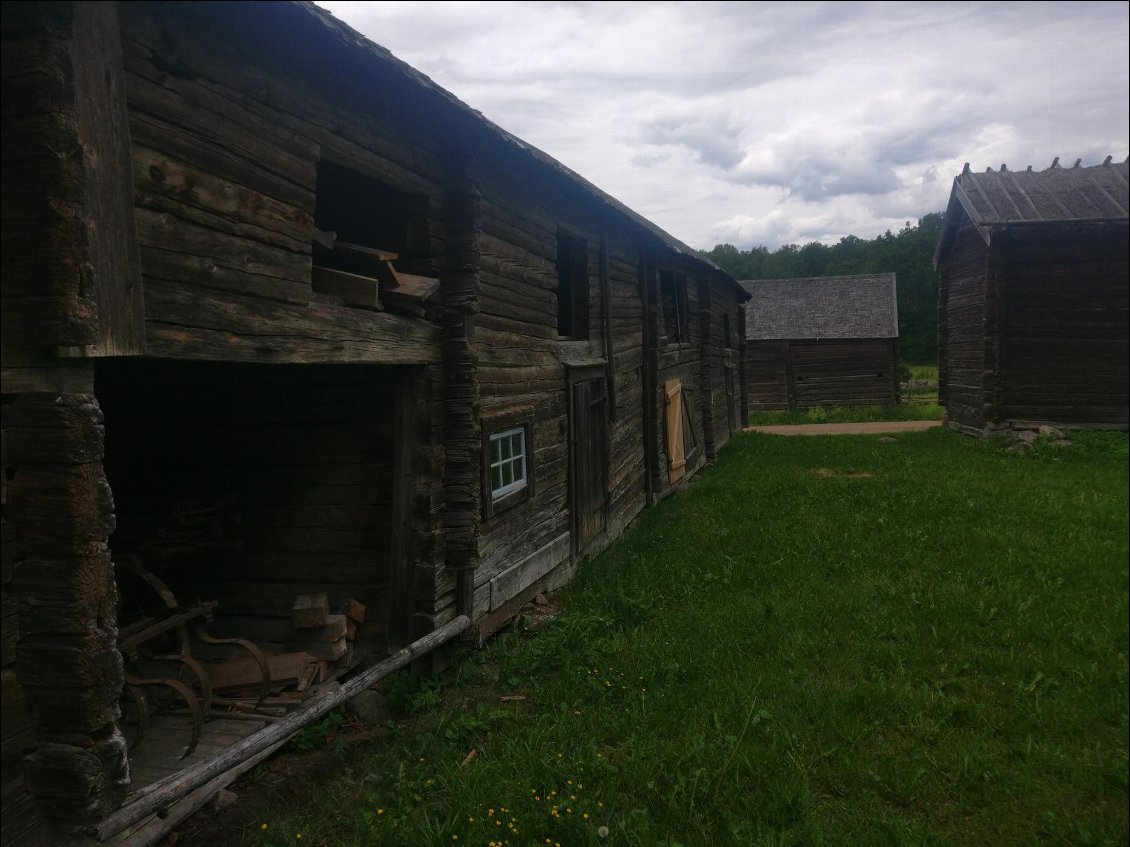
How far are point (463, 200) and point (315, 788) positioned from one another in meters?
4.31

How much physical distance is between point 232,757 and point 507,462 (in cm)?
374

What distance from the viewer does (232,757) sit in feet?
11.4

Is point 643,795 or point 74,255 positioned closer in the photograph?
point 74,255

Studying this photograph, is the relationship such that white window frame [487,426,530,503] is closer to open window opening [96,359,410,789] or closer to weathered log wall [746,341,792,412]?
open window opening [96,359,410,789]

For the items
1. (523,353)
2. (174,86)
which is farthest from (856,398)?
(174,86)

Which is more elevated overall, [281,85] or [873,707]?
[281,85]

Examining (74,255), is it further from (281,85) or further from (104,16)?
(281,85)

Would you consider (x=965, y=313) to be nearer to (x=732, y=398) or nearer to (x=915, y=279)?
(x=915, y=279)

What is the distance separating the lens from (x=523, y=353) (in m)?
7.11

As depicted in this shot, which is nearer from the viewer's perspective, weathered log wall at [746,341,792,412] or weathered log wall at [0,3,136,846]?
weathered log wall at [0,3,136,846]

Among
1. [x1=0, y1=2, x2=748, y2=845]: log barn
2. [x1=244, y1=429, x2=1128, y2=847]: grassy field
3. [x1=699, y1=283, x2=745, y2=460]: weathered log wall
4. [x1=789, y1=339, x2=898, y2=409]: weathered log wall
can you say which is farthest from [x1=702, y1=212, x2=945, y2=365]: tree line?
[x1=789, y1=339, x2=898, y2=409]: weathered log wall

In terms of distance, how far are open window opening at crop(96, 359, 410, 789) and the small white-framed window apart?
1184mm

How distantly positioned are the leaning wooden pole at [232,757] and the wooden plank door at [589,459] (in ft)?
11.6

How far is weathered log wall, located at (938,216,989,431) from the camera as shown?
5.09 ft
